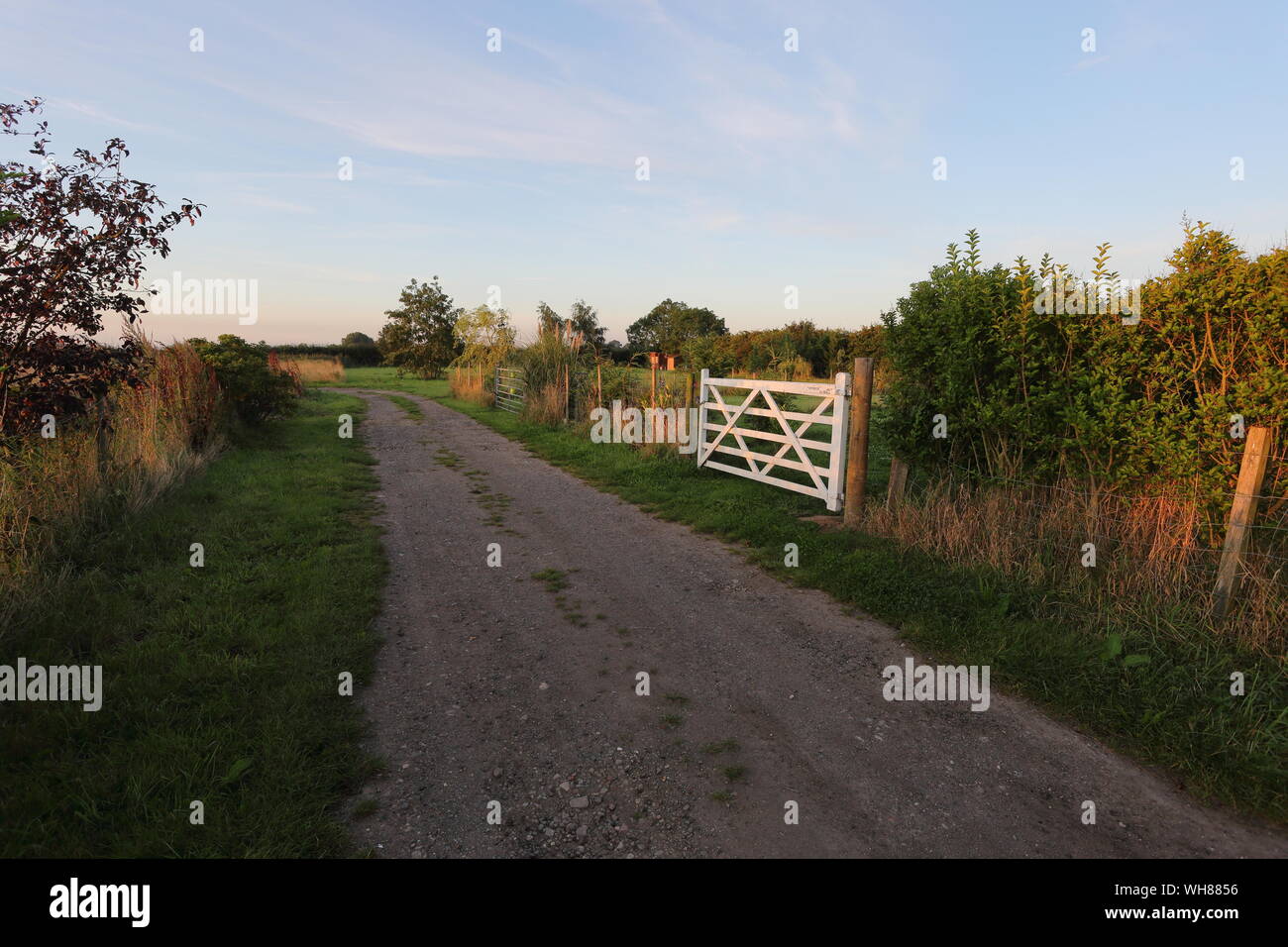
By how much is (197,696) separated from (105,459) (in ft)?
18.3

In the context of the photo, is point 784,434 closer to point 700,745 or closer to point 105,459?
point 700,745

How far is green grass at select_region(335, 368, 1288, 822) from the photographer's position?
3334 millimetres

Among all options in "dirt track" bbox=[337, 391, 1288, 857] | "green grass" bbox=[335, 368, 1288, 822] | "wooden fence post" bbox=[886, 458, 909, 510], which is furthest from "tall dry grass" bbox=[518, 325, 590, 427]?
"dirt track" bbox=[337, 391, 1288, 857]

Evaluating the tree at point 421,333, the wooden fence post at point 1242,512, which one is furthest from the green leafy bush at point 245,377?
the tree at point 421,333

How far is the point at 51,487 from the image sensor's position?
6.26 meters

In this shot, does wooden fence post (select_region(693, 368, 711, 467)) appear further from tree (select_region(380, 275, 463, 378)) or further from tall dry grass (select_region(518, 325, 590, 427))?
tree (select_region(380, 275, 463, 378))

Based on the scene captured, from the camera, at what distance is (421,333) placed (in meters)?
49.7

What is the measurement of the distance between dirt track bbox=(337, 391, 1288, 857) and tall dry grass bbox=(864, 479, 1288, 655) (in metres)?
1.55

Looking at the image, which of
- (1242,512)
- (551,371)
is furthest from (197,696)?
(551,371)

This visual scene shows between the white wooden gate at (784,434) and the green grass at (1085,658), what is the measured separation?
1.14 m

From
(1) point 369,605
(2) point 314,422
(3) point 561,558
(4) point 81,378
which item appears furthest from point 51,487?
(2) point 314,422

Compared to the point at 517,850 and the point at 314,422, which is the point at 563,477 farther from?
the point at 314,422
